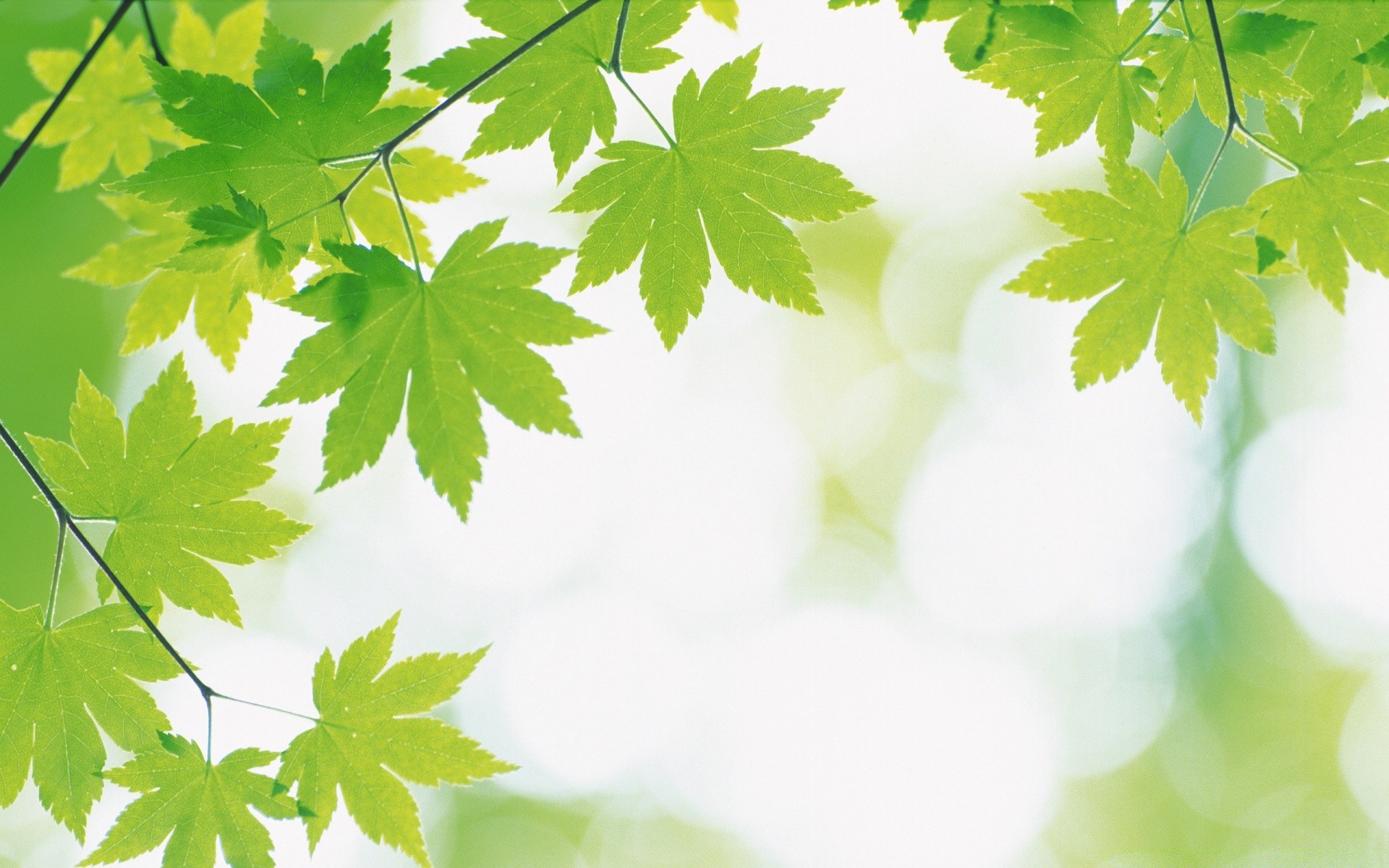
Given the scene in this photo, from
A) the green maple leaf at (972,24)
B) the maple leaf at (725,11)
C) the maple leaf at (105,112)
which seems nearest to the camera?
the green maple leaf at (972,24)

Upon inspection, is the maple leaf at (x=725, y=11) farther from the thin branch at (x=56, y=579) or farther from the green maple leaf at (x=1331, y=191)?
the thin branch at (x=56, y=579)

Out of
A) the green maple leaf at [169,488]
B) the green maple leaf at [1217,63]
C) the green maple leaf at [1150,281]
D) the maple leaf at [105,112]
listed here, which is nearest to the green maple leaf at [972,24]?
the green maple leaf at [1217,63]

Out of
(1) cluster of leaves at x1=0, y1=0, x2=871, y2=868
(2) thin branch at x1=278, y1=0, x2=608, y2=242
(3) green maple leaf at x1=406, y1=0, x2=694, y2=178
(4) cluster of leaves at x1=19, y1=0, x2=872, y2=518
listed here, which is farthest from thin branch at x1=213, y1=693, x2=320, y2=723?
(3) green maple leaf at x1=406, y1=0, x2=694, y2=178

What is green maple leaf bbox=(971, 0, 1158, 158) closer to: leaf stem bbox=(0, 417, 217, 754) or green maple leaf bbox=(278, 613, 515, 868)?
green maple leaf bbox=(278, 613, 515, 868)

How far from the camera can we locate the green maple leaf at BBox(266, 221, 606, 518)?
2053 mm

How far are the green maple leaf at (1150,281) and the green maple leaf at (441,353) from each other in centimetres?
118

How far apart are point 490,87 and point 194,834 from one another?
1869 mm

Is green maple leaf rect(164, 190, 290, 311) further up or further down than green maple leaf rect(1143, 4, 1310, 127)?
further down

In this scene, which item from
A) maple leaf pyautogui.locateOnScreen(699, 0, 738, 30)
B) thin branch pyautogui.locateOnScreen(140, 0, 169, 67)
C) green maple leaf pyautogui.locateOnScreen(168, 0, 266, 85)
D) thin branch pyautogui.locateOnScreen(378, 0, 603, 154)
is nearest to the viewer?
thin branch pyautogui.locateOnScreen(378, 0, 603, 154)

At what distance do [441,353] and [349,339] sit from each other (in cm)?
20

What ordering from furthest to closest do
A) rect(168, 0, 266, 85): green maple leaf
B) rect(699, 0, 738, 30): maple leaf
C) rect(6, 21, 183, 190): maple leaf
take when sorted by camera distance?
rect(6, 21, 183, 190): maple leaf, rect(168, 0, 266, 85): green maple leaf, rect(699, 0, 738, 30): maple leaf

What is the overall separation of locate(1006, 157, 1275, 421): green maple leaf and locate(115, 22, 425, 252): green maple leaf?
1.54 m

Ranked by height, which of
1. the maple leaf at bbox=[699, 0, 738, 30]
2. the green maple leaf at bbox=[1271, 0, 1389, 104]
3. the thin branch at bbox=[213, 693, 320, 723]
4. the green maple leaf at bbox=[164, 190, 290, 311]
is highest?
the maple leaf at bbox=[699, 0, 738, 30]

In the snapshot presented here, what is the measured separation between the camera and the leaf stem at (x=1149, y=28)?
6.39ft
